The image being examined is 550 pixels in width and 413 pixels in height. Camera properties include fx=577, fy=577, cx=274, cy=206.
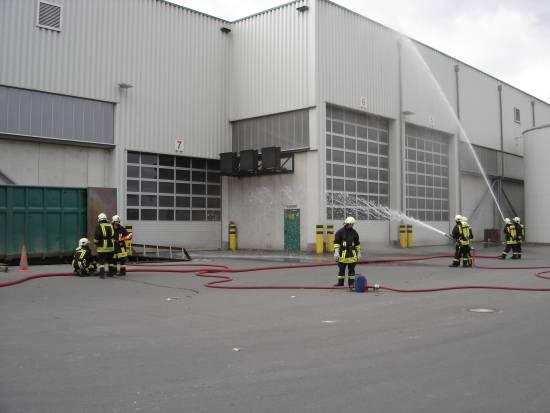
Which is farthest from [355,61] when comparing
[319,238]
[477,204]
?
[477,204]

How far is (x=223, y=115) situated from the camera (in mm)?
27500

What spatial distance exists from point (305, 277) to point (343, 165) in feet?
40.4

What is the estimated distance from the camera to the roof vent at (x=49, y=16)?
21.2m

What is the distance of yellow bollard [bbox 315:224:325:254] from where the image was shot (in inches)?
938

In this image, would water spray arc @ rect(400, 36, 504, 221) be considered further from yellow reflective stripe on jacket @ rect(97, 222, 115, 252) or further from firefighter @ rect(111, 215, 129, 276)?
yellow reflective stripe on jacket @ rect(97, 222, 115, 252)

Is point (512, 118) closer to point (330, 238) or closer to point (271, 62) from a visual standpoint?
point (271, 62)

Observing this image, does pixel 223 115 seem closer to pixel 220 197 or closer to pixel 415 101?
pixel 220 197

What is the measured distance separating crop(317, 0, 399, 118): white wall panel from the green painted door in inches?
198

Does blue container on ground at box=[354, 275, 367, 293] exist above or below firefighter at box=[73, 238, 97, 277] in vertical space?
below

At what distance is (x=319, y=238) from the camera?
→ 23.9 meters

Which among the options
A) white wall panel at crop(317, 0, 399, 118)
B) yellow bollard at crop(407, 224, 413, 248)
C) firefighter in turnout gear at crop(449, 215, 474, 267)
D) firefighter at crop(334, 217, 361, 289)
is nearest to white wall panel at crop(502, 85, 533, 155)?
white wall panel at crop(317, 0, 399, 118)

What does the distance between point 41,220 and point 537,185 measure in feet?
88.2

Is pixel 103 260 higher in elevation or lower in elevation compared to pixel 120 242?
lower

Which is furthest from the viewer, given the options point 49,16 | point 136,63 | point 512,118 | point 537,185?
point 512,118
